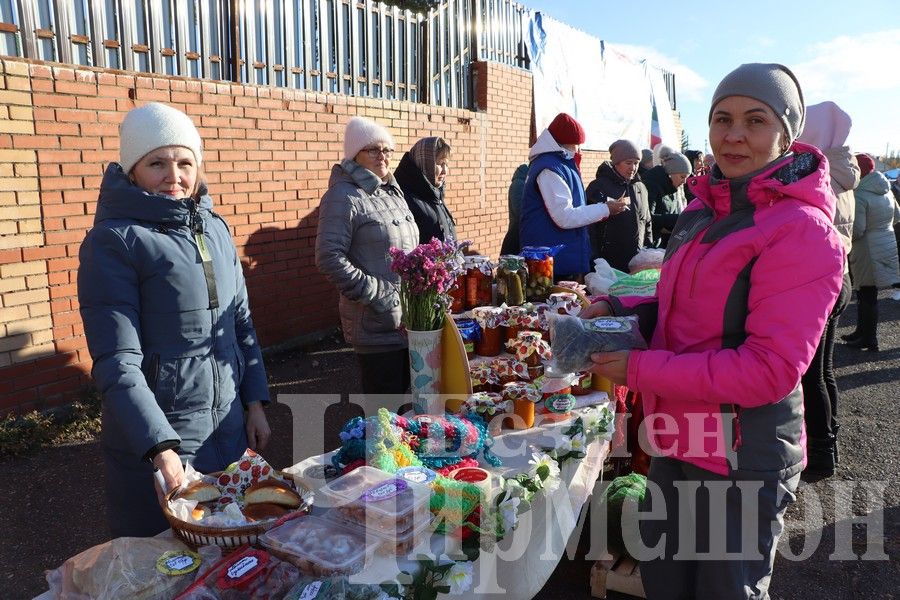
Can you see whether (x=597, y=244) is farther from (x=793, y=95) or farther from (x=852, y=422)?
(x=793, y=95)

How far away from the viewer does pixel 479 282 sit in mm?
3438

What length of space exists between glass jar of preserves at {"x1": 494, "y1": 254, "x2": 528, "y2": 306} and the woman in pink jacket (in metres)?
1.41

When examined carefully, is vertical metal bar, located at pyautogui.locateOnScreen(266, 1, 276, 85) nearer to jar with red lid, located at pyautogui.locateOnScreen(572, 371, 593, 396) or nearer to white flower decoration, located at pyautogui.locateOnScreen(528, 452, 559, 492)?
jar with red lid, located at pyautogui.locateOnScreen(572, 371, 593, 396)

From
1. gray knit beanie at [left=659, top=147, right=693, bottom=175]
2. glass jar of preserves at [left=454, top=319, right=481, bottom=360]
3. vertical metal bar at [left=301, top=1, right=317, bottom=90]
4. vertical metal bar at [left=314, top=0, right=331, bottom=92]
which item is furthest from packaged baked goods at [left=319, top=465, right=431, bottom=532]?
gray knit beanie at [left=659, top=147, right=693, bottom=175]

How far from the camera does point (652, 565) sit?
82.5 inches

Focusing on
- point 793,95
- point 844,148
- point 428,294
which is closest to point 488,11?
point 844,148

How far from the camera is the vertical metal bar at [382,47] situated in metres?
7.27

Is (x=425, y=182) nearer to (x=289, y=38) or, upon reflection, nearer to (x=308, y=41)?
(x=289, y=38)

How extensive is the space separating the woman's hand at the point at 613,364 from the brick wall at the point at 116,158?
A: 3.97 meters

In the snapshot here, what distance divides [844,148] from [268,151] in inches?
178

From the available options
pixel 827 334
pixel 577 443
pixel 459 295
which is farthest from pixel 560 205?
pixel 577 443

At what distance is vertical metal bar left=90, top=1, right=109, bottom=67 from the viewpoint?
465cm

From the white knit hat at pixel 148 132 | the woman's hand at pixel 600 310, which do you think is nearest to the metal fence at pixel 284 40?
the white knit hat at pixel 148 132

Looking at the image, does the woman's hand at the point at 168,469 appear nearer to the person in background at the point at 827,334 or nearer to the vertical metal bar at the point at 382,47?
the person in background at the point at 827,334
